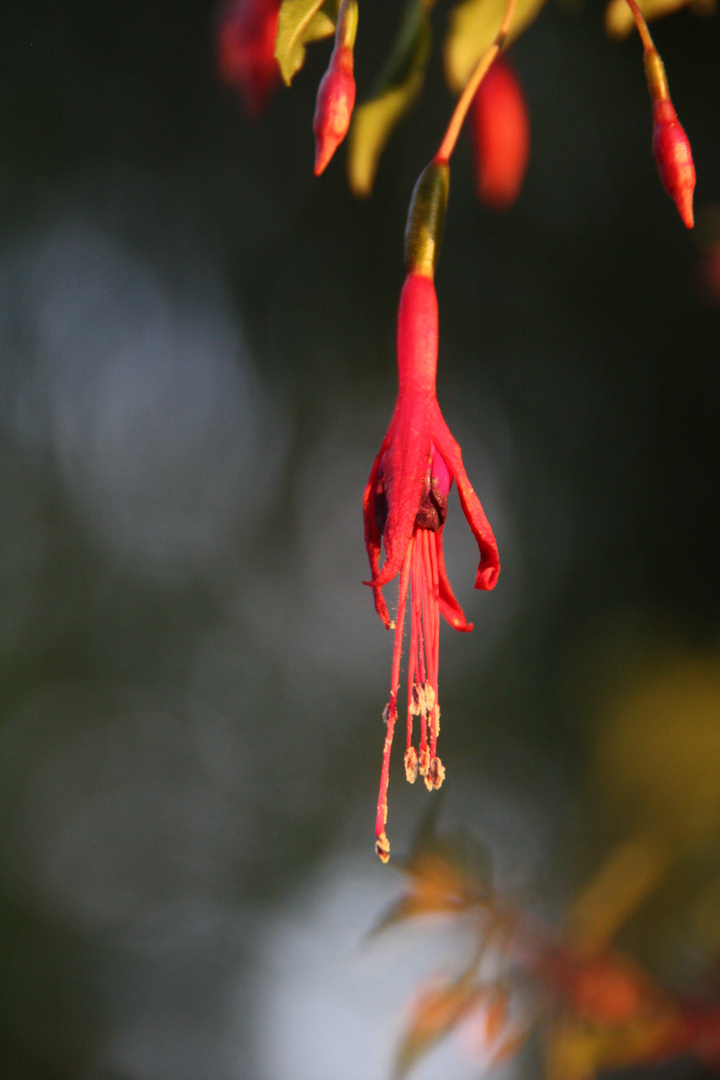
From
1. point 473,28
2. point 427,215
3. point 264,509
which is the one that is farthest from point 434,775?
point 264,509

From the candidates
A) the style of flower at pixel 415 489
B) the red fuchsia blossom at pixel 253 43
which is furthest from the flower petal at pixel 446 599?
the red fuchsia blossom at pixel 253 43

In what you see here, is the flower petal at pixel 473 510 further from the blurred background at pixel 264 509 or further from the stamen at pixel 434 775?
the blurred background at pixel 264 509

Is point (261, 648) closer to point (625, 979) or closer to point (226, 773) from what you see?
point (226, 773)

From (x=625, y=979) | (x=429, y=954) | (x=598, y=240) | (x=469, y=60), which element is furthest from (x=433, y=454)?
(x=598, y=240)

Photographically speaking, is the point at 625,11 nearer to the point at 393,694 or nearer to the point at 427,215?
the point at 427,215

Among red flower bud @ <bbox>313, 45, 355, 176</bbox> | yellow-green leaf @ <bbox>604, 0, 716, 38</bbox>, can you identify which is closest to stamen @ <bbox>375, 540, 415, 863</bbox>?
red flower bud @ <bbox>313, 45, 355, 176</bbox>

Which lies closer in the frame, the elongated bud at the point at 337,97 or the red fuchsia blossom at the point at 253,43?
the elongated bud at the point at 337,97
